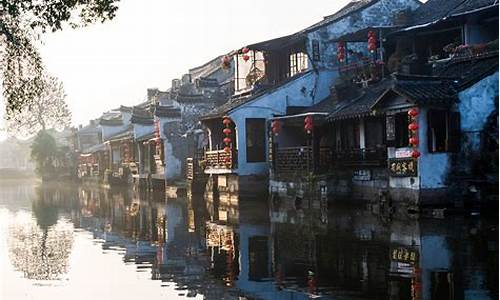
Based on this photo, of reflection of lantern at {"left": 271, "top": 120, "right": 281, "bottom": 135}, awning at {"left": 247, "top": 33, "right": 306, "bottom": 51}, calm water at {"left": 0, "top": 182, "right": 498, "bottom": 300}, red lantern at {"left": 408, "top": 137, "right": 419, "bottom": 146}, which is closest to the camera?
calm water at {"left": 0, "top": 182, "right": 498, "bottom": 300}

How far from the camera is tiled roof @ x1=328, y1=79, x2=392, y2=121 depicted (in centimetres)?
2809

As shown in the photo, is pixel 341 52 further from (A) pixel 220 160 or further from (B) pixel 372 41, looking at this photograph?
(A) pixel 220 160

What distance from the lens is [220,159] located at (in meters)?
35.7

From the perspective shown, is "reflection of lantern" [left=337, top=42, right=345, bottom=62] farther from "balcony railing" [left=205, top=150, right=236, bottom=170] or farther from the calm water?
the calm water

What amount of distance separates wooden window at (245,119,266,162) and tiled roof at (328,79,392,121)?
4.36 metres

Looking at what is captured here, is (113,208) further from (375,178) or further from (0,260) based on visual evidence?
(0,260)

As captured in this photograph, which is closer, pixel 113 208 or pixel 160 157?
pixel 113 208

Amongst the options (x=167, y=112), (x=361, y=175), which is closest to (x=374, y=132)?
(x=361, y=175)

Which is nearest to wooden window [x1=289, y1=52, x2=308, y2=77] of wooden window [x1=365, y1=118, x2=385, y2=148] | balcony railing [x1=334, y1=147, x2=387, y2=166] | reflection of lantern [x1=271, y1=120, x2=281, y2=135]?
reflection of lantern [x1=271, y1=120, x2=281, y2=135]

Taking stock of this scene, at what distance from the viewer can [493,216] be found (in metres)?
21.4

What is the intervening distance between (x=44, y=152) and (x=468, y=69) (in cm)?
5720

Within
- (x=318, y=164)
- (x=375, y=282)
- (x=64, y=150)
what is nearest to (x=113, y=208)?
(x=318, y=164)

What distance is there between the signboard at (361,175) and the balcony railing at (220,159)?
7.71 m

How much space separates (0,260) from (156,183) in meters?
32.1
